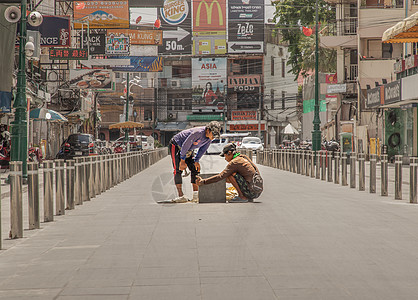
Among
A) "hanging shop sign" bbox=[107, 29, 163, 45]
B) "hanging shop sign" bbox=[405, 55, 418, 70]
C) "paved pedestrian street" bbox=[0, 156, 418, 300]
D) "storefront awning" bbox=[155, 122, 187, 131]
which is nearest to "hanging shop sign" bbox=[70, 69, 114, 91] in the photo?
"hanging shop sign" bbox=[107, 29, 163, 45]

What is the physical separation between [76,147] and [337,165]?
18066 millimetres

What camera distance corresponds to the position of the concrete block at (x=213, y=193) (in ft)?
44.4

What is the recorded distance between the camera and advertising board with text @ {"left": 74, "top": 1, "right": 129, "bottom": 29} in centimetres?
4331

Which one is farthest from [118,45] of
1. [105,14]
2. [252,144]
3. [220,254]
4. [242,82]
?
[242,82]

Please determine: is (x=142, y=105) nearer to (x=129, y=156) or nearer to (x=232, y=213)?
(x=129, y=156)

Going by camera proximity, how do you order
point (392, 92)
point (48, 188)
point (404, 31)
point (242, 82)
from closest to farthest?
point (48, 188) → point (404, 31) → point (392, 92) → point (242, 82)

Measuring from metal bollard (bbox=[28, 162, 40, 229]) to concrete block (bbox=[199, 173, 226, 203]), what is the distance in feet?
13.0

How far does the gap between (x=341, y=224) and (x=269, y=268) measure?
3.77 metres

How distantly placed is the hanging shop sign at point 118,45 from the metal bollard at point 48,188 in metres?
34.2

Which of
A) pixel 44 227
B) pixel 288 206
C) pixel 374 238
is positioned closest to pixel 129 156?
pixel 288 206

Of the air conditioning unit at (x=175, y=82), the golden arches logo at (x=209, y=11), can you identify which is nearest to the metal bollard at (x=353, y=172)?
the golden arches logo at (x=209, y=11)

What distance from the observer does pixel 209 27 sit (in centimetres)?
8181

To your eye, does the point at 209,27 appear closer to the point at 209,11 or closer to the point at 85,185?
the point at 209,11

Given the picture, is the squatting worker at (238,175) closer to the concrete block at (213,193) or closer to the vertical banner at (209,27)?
the concrete block at (213,193)
